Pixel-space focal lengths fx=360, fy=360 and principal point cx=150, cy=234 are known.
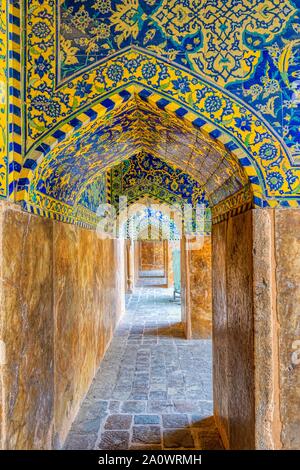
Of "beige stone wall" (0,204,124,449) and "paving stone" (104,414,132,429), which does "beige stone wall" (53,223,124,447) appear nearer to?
"beige stone wall" (0,204,124,449)

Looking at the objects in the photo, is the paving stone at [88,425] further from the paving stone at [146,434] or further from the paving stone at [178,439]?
the paving stone at [178,439]

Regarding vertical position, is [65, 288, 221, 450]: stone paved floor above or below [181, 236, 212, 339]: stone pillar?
below

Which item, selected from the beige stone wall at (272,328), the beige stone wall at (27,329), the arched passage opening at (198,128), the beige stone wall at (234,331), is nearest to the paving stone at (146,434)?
the beige stone wall at (234,331)

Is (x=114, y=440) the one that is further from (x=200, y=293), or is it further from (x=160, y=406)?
(x=200, y=293)

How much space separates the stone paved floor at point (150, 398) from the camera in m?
3.30

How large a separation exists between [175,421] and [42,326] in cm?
187

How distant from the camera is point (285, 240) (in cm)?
223

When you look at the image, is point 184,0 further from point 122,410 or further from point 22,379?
point 122,410

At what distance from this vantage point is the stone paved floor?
130 inches

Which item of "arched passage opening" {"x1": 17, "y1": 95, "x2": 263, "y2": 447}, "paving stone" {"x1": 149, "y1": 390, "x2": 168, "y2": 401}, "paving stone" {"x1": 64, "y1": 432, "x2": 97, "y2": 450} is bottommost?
"paving stone" {"x1": 149, "y1": 390, "x2": 168, "y2": 401}

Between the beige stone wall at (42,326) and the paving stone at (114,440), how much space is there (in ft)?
1.20

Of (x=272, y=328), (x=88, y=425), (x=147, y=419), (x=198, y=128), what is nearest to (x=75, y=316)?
(x=88, y=425)

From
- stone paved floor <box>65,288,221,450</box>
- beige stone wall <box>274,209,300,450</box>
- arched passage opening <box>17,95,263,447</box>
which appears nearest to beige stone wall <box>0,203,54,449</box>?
arched passage opening <box>17,95,263,447</box>
